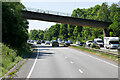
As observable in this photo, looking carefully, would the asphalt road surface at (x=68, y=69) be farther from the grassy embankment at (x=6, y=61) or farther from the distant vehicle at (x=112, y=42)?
the distant vehicle at (x=112, y=42)

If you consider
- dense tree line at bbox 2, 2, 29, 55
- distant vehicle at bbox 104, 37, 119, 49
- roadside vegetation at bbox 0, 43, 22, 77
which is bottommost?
roadside vegetation at bbox 0, 43, 22, 77

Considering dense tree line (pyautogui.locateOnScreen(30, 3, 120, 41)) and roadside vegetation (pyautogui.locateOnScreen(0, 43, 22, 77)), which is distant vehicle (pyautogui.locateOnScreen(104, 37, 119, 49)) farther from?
roadside vegetation (pyautogui.locateOnScreen(0, 43, 22, 77))

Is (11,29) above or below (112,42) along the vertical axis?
above

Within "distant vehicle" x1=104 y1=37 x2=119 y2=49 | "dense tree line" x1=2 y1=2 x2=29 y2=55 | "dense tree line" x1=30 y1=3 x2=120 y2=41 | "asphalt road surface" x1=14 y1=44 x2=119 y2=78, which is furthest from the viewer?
"dense tree line" x1=30 y1=3 x2=120 y2=41

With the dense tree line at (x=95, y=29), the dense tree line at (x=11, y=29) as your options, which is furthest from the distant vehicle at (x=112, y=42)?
the dense tree line at (x=95, y=29)

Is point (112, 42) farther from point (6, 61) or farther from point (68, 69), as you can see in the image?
point (6, 61)

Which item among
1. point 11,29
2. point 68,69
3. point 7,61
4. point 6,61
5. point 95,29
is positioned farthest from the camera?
point 95,29

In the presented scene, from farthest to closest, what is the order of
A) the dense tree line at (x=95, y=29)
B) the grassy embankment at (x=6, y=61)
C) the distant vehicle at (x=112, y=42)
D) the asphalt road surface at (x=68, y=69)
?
the dense tree line at (x=95, y=29) < the distant vehicle at (x=112, y=42) < the grassy embankment at (x=6, y=61) < the asphalt road surface at (x=68, y=69)

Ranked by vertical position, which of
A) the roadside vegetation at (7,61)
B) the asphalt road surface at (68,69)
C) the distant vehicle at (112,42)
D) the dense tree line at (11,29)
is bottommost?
the asphalt road surface at (68,69)

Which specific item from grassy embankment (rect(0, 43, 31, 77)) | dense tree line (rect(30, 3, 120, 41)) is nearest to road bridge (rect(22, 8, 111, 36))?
dense tree line (rect(30, 3, 120, 41))

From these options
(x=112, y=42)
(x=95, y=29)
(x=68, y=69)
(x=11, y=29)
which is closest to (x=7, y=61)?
(x=68, y=69)

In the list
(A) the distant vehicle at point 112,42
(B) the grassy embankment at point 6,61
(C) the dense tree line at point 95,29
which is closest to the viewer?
(B) the grassy embankment at point 6,61

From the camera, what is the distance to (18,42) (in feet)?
119

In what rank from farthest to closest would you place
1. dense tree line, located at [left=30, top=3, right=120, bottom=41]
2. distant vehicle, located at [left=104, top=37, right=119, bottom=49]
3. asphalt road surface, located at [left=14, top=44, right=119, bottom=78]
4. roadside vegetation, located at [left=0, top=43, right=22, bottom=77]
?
dense tree line, located at [left=30, top=3, right=120, bottom=41]
distant vehicle, located at [left=104, top=37, right=119, bottom=49]
roadside vegetation, located at [left=0, top=43, right=22, bottom=77]
asphalt road surface, located at [left=14, top=44, right=119, bottom=78]
